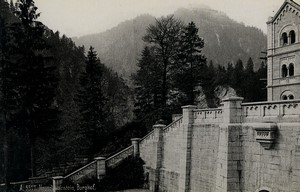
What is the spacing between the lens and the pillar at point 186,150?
17094mm

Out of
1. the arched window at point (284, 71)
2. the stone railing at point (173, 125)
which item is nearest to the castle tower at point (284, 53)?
the arched window at point (284, 71)

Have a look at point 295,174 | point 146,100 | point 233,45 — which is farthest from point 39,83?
point 233,45

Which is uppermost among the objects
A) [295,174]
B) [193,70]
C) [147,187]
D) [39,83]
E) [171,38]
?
[171,38]

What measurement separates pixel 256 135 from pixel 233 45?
321ft

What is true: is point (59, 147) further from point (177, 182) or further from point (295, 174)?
point (295, 174)

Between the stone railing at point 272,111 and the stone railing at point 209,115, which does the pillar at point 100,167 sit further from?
the stone railing at point 272,111

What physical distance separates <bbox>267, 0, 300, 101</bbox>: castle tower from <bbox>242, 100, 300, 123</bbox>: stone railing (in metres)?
13.8

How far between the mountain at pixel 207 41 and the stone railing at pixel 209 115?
54232 mm

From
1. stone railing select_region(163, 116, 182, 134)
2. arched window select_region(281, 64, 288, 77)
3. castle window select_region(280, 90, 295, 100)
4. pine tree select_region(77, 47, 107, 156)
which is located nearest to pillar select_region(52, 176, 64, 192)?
pine tree select_region(77, 47, 107, 156)

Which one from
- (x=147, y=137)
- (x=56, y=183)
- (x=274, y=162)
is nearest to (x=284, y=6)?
(x=147, y=137)

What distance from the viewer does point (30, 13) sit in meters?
21.7

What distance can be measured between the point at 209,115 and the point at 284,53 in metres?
13.7

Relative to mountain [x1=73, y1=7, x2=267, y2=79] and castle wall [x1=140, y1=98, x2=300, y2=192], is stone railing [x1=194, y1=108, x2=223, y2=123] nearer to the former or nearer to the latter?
castle wall [x1=140, y1=98, x2=300, y2=192]

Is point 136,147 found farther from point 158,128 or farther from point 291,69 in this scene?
point 291,69
